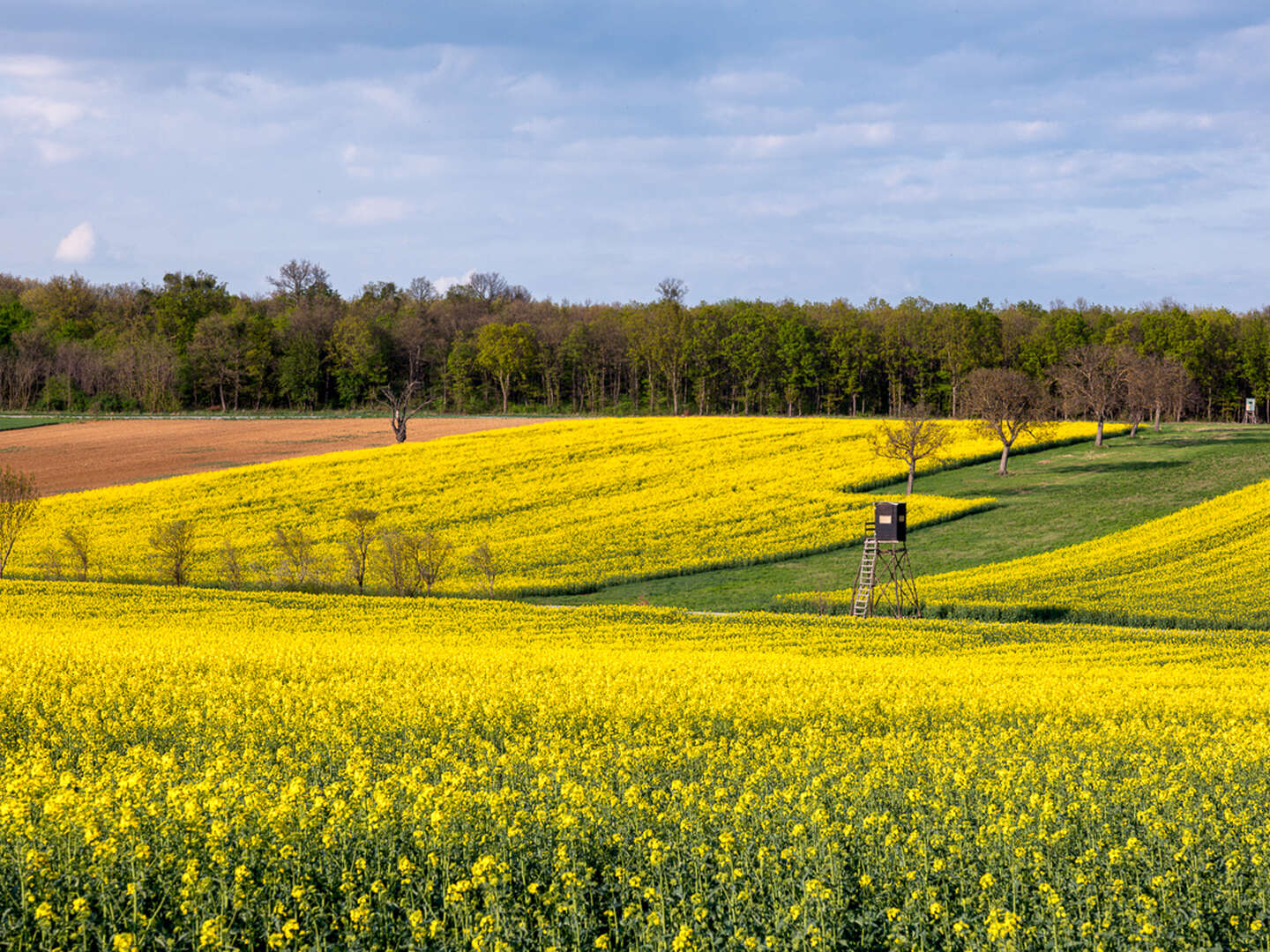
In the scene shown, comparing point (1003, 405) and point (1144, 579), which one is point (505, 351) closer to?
point (1003, 405)

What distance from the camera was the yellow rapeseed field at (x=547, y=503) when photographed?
42094mm

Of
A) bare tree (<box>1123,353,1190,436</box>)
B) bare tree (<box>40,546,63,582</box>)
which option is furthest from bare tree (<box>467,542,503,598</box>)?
bare tree (<box>1123,353,1190,436</box>)

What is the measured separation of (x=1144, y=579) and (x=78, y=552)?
38.5 metres

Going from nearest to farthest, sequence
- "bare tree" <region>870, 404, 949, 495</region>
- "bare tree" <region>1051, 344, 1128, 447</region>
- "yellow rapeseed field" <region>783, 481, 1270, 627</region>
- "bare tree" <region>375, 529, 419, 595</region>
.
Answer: "yellow rapeseed field" <region>783, 481, 1270, 627</region>, "bare tree" <region>375, 529, 419, 595</region>, "bare tree" <region>870, 404, 949, 495</region>, "bare tree" <region>1051, 344, 1128, 447</region>

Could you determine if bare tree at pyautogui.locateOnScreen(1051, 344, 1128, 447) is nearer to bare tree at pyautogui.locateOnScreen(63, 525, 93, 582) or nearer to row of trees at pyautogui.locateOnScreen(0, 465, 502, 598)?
row of trees at pyautogui.locateOnScreen(0, 465, 502, 598)

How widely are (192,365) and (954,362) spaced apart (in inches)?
3318

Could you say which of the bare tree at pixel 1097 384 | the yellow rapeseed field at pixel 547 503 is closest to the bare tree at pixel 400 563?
the yellow rapeseed field at pixel 547 503

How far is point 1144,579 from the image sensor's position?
35969 mm

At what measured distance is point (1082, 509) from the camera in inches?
1901

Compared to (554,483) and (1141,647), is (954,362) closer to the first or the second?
(554,483)

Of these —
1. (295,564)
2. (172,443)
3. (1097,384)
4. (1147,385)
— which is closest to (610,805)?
(295,564)

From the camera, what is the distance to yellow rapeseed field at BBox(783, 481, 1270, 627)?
31359mm

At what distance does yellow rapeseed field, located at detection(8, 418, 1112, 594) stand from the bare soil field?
9410 mm

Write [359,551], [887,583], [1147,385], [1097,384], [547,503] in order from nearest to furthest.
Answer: [887,583] → [359,551] → [547,503] → [1097,384] → [1147,385]
